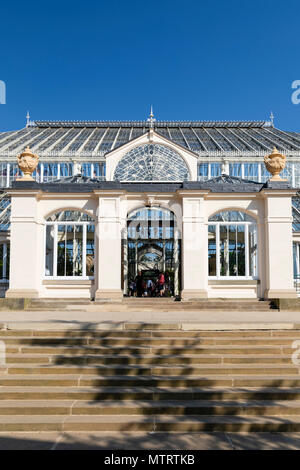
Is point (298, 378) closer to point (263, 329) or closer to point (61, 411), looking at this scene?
point (263, 329)

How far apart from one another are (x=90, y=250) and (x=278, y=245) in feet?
21.6

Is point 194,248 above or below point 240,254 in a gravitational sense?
above

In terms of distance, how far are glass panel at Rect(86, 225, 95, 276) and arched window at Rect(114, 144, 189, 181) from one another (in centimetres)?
826

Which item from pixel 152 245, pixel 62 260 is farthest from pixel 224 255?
pixel 152 245

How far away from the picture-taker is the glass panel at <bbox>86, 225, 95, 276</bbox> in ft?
48.1

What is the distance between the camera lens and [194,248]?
13.5m

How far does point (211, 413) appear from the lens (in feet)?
17.5

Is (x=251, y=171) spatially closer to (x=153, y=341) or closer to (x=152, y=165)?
(x=152, y=165)

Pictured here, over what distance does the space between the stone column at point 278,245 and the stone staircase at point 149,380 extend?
598 centimetres

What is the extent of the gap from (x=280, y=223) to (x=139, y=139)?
11.4 m

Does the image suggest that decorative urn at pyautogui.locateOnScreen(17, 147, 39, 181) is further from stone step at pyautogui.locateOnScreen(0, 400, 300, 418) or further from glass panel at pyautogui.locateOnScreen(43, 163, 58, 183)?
glass panel at pyautogui.locateOnScreen(43, 163, 58, 183)

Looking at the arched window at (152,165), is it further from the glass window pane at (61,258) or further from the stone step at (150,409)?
the stone step at (150,409)
